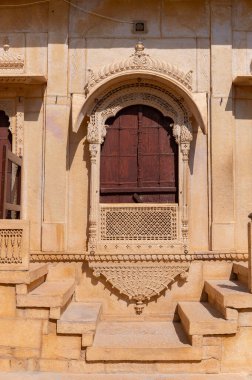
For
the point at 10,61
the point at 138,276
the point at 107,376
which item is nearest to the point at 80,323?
the point at 107,376

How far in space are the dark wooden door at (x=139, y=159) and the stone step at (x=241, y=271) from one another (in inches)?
55.3

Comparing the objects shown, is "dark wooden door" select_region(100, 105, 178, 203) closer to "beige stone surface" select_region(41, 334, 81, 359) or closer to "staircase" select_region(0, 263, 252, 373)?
"staircase" select_region(0, 263, 252, 373)

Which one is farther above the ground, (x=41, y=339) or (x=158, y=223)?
(x=158, y=223)

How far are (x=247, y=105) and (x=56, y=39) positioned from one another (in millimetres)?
3293

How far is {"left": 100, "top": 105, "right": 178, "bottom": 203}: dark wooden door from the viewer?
7461 mm

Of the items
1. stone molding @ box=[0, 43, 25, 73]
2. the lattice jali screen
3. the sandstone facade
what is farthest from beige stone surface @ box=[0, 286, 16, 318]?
stone molding @ box=[0, 43, 25, 73]

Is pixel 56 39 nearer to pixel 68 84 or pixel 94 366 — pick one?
pixel 68 84

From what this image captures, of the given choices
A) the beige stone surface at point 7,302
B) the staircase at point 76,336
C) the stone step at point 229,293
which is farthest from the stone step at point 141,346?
the beige stone surface at point 7,302

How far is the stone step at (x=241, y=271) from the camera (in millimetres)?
6584

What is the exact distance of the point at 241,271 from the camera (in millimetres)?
6797

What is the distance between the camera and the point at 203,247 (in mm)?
7422

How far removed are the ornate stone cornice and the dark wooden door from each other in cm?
61

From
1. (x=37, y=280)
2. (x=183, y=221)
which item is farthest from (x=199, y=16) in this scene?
(x=37, y=280)

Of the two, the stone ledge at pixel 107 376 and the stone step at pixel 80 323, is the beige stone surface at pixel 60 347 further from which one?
the stone ledge at pixel 107 376
